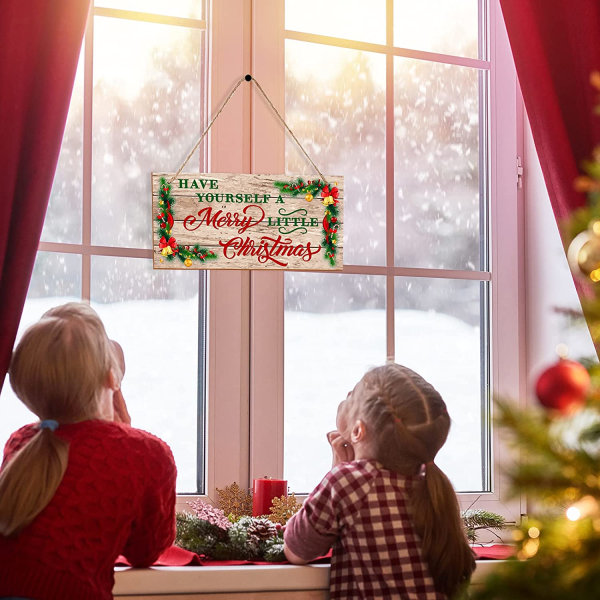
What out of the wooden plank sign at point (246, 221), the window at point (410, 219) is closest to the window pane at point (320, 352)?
the window at point (410, 219)

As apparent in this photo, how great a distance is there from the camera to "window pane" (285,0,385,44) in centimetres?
239

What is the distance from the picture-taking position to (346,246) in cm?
237

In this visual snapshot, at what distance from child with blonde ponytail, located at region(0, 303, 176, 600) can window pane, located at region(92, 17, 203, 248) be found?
60 cm

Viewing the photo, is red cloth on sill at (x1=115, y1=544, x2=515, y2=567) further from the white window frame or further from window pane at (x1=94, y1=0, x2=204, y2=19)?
window pane at (x1=94, y1=0, x2=204, y2=19)

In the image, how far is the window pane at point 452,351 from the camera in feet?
7.90

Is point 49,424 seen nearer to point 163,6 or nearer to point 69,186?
point 69,186

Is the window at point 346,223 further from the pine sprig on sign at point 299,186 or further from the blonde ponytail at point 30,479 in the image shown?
the blonde ponytail at point 30,479

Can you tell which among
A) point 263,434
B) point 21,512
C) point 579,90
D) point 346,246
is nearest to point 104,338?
point 21,512

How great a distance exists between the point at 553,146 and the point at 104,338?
1283 mm

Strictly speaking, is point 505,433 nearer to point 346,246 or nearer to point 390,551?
point 390,551

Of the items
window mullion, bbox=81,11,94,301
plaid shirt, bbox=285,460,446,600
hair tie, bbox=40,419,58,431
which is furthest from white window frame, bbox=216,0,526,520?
→ hair tie, bbox=40,419,58,431

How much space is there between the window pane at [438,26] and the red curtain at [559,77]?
25cm

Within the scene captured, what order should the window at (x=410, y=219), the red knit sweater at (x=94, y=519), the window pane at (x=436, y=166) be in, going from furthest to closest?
the window pane at (x=436, y=166) < the window at (x=410, y=219) < the red knit sweater at (x=94, y=519)

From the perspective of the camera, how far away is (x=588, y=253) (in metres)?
0.98
